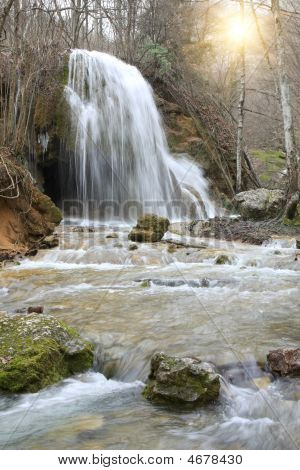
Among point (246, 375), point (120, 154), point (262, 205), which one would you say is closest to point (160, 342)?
point (246, 375)

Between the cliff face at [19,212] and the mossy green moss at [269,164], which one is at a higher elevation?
the mossy green moss at [269,164]

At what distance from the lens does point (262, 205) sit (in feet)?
39.5

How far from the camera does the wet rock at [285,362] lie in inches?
126

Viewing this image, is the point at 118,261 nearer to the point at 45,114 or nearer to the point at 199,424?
the point at 199,424

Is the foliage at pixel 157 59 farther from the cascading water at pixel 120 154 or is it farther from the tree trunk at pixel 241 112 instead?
the tree trunk at pixel 241 112

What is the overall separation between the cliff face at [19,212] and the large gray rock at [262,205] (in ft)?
18.0

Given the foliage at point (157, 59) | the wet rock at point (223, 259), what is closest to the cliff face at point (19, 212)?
the wet rock at point (223, 259)

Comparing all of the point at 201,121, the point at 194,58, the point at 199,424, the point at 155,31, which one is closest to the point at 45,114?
the point at 201,121

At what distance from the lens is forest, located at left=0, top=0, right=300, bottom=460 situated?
9.87ft

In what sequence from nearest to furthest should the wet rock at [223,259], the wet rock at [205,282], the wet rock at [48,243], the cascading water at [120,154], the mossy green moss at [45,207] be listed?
the wet rock at [205,282]
the wet rock at [223,259]
the wet rock at [48,243]
the mossy green moss at [45,207]
the cascading water at [120,154]

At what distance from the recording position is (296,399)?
9.71ft

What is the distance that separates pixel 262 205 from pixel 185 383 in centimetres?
961

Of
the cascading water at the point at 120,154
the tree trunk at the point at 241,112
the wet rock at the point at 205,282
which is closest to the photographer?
the wet rock at the point at 205,282
